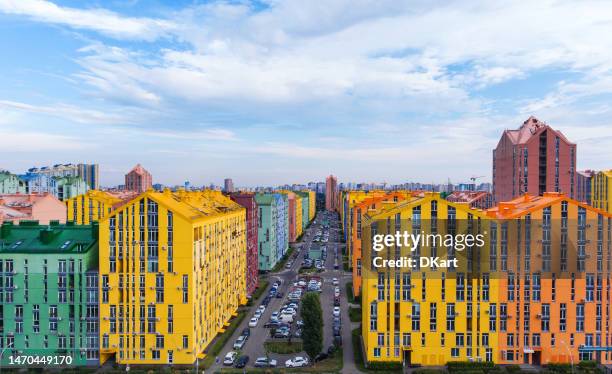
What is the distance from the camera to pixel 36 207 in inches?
2977

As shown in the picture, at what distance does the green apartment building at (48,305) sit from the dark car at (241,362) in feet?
44.9

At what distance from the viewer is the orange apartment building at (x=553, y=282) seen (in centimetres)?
4709

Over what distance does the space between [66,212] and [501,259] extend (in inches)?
2910

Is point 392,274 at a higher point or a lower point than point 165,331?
higher

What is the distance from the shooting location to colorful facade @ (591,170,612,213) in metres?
121

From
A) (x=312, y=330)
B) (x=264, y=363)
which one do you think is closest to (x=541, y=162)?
(x=312, y=330)

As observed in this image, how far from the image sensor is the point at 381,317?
4681 centimetres

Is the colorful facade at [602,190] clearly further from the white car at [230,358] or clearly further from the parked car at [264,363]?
the white car at [230,358]

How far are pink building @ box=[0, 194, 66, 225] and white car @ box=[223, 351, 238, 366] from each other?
38.8 metres

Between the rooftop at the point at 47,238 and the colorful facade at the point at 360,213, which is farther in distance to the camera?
the colorful facade at the point at 360,213

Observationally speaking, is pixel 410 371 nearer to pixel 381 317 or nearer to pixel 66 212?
pixel 381 317

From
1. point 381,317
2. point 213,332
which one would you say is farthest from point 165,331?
point 381,317

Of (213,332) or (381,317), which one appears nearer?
(381,317)


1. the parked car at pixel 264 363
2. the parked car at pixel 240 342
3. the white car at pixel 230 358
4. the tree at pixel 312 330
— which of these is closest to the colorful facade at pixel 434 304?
the tree at pixel 312 330
